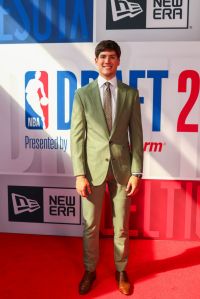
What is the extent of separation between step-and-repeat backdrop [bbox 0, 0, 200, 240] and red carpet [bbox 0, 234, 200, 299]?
0.19m

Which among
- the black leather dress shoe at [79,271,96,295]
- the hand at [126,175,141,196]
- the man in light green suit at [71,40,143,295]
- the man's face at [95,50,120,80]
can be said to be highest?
the man's face at [95,50,120,80]

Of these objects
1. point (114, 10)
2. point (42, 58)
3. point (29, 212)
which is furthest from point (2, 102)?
point (114, 10)

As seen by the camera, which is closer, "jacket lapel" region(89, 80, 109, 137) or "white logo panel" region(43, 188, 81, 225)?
"jacket lapel" region(89, 80, 109, 137)

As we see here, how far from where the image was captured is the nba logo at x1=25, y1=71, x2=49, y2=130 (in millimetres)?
2994

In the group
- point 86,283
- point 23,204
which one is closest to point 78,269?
point 86,283

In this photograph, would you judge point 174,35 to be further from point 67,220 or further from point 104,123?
point 67,220

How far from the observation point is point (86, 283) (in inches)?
92.6

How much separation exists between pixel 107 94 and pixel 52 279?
137cm

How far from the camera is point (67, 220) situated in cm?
321

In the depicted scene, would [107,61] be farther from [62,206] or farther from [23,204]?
[23,204]

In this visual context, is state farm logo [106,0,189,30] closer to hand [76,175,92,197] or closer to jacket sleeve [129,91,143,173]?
jacket sleeve [129,91,143,173]

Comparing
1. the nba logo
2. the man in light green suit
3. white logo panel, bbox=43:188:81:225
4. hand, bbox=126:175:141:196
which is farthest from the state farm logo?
white logo panel, bbox=43:188:81:225

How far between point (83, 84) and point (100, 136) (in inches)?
37.6

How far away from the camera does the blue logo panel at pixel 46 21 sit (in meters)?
2.88
